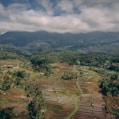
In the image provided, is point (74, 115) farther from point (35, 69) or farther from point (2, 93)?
point (35, 69)

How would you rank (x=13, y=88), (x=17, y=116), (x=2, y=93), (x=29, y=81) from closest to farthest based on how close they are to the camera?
(x=17, y=116), (x=2, y=93), (x=13, y=88), (x=29, y=81)

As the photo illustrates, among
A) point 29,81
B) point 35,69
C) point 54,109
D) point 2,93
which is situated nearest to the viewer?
point 54,109

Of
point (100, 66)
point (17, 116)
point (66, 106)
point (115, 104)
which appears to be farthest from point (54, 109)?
point (100, 66)

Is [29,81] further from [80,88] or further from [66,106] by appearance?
[66,106]

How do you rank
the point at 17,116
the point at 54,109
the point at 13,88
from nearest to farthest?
1. the point at 17,116
2. the point at 54,109
3. the point at 13,88

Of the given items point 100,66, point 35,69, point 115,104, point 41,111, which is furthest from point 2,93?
point 100,66

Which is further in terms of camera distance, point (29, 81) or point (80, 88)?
point (29, 81)

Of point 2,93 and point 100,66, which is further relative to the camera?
point 100,66

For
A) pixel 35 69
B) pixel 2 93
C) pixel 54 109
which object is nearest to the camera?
pixel 54 109
